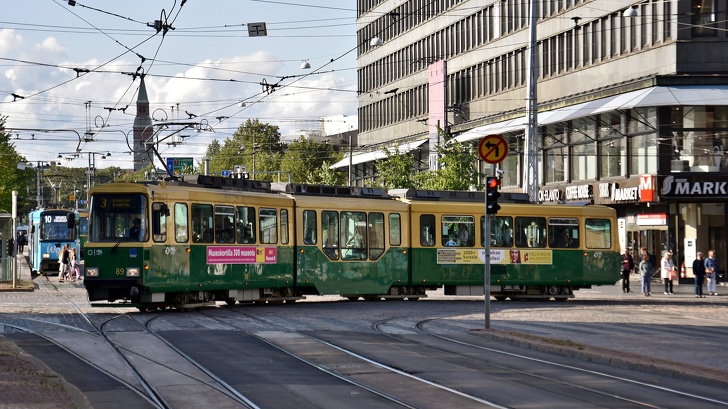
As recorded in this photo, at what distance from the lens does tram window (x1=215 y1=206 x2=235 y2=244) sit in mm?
28242

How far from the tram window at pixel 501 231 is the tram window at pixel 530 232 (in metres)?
0.22

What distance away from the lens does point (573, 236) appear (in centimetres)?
3544

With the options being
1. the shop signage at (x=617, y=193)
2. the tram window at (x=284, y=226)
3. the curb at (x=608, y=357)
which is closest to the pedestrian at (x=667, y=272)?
the shop signage at (x=617, y=193)

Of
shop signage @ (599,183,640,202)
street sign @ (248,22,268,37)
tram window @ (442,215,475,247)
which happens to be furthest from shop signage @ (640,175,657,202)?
street sign @ (248,22,268,37)

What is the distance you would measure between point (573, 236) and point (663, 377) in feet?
62.3

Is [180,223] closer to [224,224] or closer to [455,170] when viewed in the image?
[224,224]

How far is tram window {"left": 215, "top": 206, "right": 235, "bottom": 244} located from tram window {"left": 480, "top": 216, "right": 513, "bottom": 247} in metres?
8.74

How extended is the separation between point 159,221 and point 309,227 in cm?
555

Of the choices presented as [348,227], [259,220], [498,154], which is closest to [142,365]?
[498,154]

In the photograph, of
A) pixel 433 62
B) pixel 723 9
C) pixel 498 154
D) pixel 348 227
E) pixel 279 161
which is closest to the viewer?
pixel 498 154

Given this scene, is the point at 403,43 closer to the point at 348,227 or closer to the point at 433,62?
the point at 433,62

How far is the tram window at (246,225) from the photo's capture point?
95.1 feet

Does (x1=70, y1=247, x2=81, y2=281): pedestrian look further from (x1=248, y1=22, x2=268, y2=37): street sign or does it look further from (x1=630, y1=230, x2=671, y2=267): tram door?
(x1=630, y1=230, x2=671, y2=267): tram door

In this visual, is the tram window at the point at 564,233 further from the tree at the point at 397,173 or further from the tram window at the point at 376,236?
the tree at the point at 397,173
